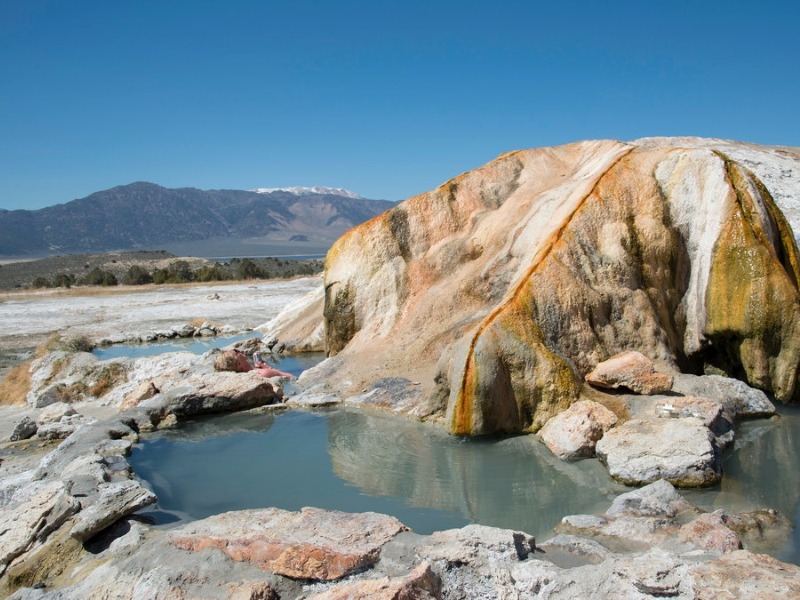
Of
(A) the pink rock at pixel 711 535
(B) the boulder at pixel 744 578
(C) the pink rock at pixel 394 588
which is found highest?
(B) the boulder at pixel 744 578

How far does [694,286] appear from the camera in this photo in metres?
12.0

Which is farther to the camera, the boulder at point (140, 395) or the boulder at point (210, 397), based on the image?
the boulder at point (140, 395)

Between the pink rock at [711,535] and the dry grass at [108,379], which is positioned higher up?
the pink rock at [711,535]

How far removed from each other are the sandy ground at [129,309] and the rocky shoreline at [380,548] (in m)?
14.4

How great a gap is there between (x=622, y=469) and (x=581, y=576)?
10.1 feet

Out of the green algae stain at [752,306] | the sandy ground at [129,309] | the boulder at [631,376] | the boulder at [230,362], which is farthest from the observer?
the sandy ground at [129,309]

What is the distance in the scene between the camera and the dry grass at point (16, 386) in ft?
47.3

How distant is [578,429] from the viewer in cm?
877

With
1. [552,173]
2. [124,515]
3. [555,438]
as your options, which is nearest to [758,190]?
[552,173]

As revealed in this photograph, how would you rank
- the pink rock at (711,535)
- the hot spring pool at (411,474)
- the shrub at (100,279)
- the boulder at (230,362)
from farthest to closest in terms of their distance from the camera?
the shrub at (100,279) < the boulder at (230,362) < the hot spring pool at (411,474) < the pink rock at (711,535)

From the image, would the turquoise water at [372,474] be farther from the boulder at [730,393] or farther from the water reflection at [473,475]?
the boulder at [730,393]

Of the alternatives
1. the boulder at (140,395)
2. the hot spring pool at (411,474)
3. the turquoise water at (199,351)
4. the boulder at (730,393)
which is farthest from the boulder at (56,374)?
the boulder at (730,393)

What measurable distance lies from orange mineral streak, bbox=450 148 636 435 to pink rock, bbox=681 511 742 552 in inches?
148

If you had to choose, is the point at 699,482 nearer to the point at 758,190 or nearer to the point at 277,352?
the point at 758,190
